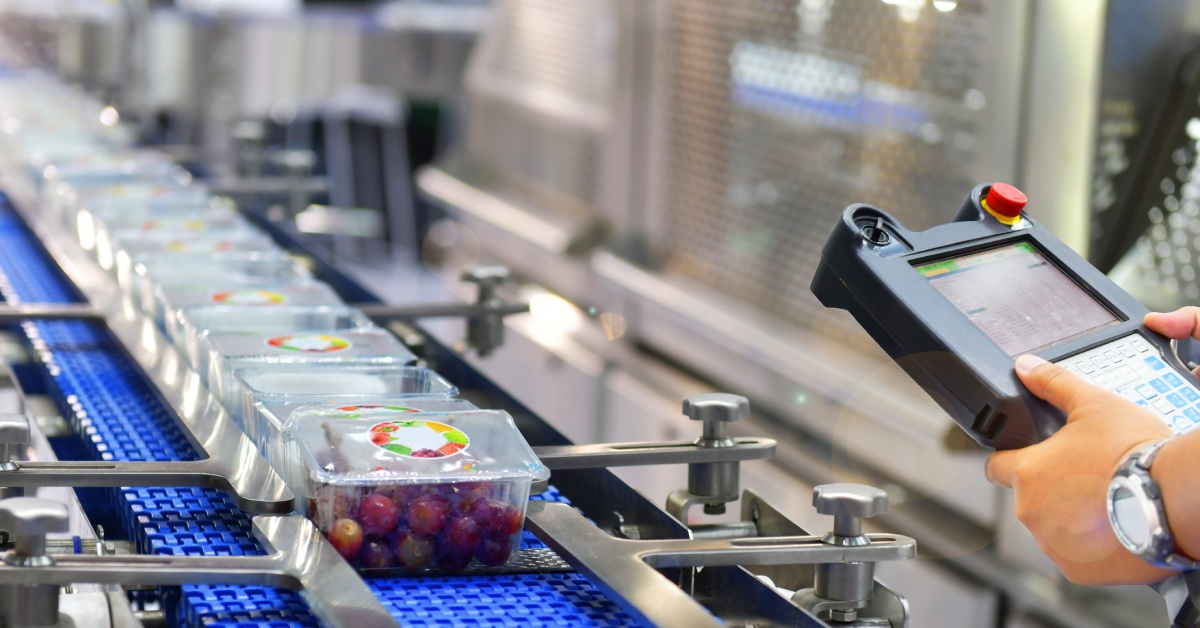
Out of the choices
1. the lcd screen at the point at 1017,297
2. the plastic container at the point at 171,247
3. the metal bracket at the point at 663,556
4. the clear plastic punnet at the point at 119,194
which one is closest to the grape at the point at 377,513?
the metal bracket at the point at 663,556

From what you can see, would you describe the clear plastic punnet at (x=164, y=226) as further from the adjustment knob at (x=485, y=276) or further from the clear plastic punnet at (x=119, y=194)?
the adjustment knob at (x=485, y=276)

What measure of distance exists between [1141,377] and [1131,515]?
0.67ft

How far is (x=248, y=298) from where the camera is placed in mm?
1576

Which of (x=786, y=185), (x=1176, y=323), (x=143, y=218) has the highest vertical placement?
(x=1176, y=323)

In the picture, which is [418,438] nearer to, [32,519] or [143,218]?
[32,519]

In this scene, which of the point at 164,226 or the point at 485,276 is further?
the point at 164,226

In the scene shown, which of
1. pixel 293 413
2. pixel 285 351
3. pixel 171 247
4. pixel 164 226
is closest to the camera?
pixel 293 413

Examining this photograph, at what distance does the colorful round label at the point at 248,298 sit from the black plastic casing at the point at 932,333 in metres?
0.72

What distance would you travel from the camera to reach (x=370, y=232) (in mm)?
7148

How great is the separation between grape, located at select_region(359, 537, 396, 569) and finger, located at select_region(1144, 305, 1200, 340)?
0.67 m

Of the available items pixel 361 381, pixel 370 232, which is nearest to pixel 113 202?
pixel 361 381

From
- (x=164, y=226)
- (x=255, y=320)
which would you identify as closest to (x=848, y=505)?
(x=255, y=320)

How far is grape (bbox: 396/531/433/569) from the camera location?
3.38 ft

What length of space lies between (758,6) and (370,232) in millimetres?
4418
